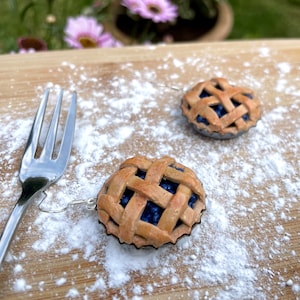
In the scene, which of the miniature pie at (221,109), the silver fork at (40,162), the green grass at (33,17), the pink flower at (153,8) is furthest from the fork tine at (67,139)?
the green grass at (33,17)

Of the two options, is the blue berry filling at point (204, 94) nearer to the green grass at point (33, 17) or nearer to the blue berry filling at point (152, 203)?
the blue berry filling at point (152, 203)

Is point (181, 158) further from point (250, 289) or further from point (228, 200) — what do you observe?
point (250, 289)

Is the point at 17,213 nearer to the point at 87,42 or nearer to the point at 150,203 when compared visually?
the point at 150,203

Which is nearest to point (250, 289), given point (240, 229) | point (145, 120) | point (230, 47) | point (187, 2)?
point (240, 229)

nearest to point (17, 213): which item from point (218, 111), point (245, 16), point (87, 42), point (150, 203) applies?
point (150, 203)

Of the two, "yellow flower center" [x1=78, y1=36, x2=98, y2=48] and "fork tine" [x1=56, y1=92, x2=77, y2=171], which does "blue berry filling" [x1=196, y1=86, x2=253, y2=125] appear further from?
"yellow flower center" [x1=78, y1=36, x2=98, y2=48]

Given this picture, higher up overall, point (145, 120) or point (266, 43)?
point (266, 43)

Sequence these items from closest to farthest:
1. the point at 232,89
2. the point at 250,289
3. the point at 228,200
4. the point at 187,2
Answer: the point at 250,289 → the point at 228,200 → the point at 232,89 → the point at 187,2
